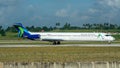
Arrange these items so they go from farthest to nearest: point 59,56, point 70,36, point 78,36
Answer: point 70,36
point 78,36
point 59,56

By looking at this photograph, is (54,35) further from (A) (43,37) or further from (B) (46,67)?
(B) (46,67)

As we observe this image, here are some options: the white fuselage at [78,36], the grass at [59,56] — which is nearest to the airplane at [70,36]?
the white fuselage at [78,36]

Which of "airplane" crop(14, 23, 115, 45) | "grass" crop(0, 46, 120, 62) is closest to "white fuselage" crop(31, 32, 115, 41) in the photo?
"airplane" crop(14, 23, 115, 45)

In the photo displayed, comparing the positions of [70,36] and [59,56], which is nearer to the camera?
[59,56]

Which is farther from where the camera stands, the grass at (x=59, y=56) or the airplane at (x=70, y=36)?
the airplane at (x=70, y=36)

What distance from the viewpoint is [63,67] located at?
14445 mm

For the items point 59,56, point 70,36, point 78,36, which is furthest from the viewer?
point 70,36

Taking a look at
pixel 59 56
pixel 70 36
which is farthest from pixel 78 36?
pixel 59 56

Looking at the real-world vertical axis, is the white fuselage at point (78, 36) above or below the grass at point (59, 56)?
below

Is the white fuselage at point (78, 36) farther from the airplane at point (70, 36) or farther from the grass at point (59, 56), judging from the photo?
the grass at point (59, 56)

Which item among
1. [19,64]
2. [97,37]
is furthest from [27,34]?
[19,64]

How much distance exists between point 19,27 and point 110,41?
77.0ft

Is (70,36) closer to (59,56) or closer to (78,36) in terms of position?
(78,36)

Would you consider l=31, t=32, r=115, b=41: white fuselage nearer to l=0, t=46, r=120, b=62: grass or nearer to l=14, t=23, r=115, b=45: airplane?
l=14, t=23, r=115, b=45: airplane
